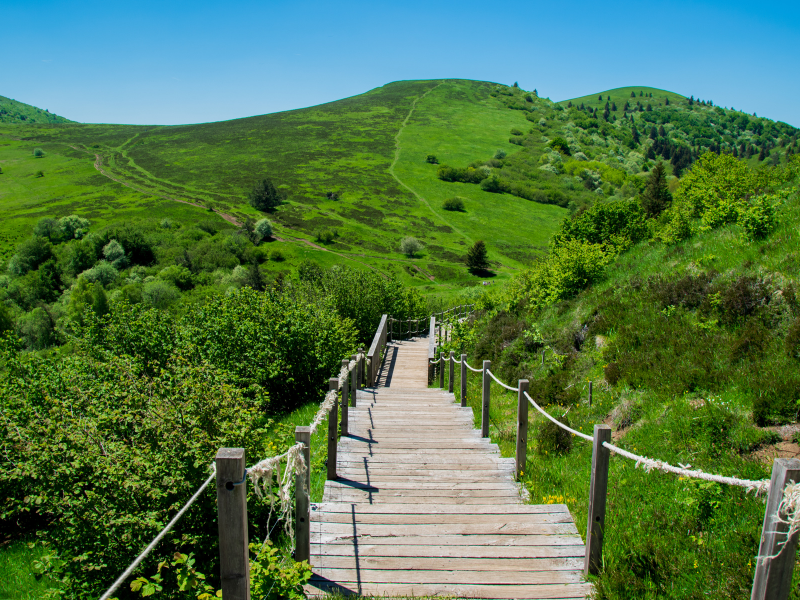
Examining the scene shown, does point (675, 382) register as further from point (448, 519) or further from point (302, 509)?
point (302, 509)

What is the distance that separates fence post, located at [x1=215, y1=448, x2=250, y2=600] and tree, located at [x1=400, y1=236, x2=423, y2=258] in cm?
7459

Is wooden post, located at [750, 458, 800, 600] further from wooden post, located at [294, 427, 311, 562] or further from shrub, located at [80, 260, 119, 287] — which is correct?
shrub, located at [80, 260, 119, 287]

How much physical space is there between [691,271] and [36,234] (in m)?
94.4

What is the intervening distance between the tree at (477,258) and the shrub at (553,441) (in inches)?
2568

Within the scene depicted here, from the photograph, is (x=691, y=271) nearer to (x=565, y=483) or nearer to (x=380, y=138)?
(x=565, y=483)

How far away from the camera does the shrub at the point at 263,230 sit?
81.2m

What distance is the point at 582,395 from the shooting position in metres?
8.77

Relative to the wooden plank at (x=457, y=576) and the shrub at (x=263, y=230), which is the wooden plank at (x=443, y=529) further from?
the shrub at (x=263, y=230)

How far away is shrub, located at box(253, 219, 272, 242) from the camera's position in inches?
3196

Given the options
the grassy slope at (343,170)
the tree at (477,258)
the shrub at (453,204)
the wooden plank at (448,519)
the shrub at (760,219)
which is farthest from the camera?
the shrub at (453,204)

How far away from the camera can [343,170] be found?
114 metres

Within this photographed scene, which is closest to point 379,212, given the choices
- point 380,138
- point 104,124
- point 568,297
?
point 380,138

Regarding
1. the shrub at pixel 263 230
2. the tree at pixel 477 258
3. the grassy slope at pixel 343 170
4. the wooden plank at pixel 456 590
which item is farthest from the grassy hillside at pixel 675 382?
the shrub at pixel 263 230

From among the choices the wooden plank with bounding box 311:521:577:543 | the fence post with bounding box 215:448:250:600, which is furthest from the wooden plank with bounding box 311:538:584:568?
the fence post with bounding box 215:448:250:600
